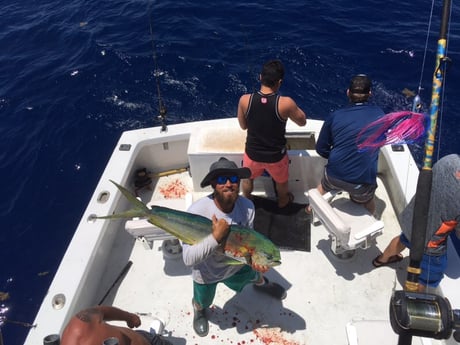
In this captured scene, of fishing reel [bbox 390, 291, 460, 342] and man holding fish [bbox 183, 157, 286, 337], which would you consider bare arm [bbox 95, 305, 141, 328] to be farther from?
fishing reel [bbox 390, 291, 460, 342]

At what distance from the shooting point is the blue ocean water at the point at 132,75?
6434mm

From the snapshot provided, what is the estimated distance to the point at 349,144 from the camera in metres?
3.81

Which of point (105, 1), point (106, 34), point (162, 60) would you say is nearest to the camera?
point (162, 60)

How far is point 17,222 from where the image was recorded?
629cm

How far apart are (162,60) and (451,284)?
28.1 feet

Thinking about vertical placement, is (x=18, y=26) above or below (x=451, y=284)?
above

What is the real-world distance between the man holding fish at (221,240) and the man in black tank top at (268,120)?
3.33 feet

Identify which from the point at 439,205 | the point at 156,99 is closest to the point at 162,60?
the point at 156,99

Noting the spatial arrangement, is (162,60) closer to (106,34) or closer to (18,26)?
(106,34)

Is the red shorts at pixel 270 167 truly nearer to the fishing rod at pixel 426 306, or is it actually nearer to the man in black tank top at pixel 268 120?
the man in black tank top at pixel 268 120

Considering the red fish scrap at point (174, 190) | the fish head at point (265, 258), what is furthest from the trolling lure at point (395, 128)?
the red fish scrap at point (174, 190)

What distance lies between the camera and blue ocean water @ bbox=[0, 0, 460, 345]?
6.43 metres

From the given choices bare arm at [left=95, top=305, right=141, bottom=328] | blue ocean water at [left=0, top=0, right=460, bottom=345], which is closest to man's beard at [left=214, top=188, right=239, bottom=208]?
bare arm at [left=95, top=305, right=141, bottom=328]

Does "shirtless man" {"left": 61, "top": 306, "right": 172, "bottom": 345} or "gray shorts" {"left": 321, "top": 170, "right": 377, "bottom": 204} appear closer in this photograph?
"shirtless man" {"left": 61, "top": 306, "right": 172, "bottom": 345}
